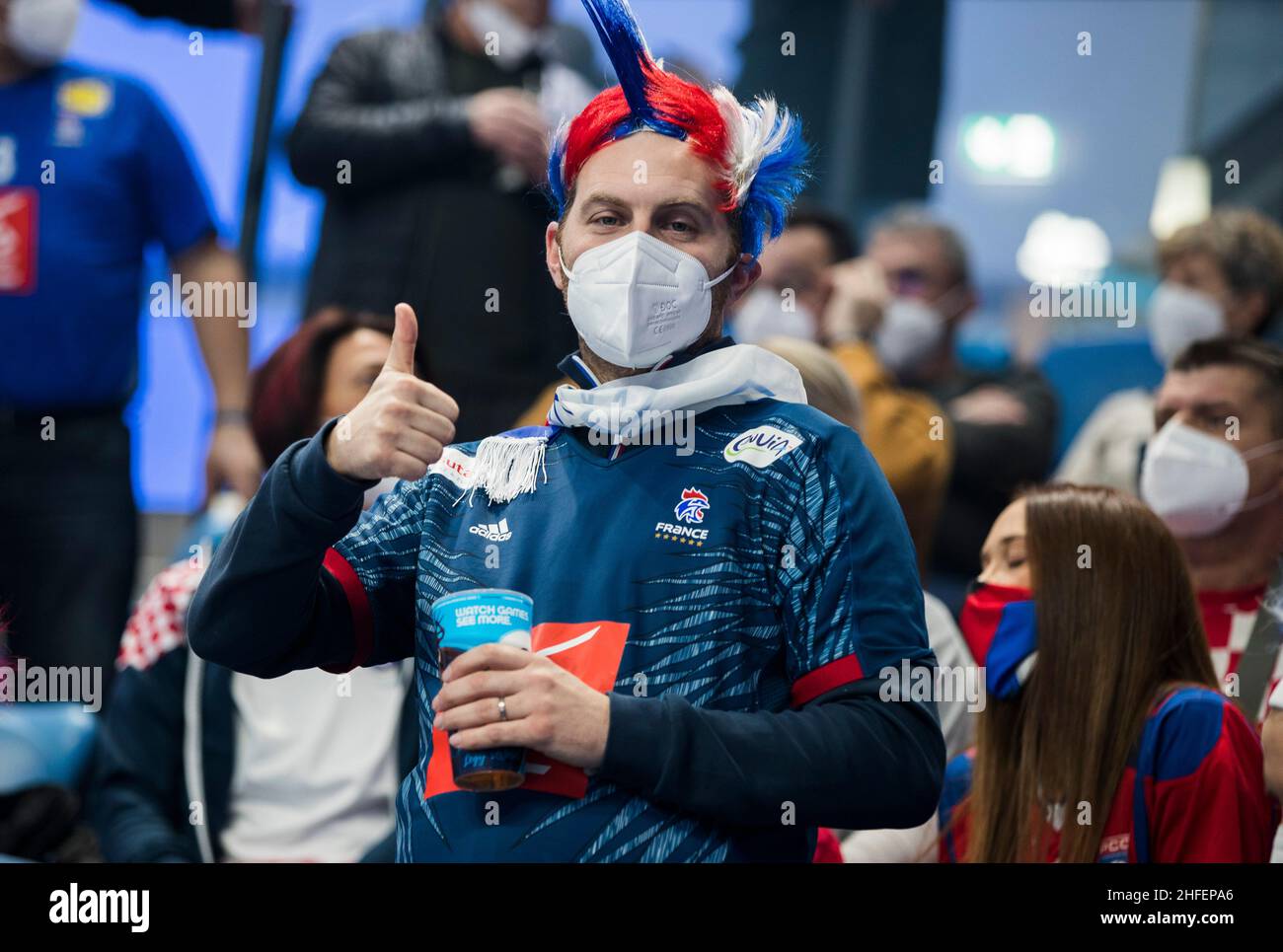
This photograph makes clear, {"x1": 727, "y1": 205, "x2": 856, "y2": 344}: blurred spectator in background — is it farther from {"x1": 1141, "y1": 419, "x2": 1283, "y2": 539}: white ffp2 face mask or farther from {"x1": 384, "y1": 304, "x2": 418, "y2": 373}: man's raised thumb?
{"x1": 384, "y1": 304, "x2": 418, "y2": 373}: man's raised thumb

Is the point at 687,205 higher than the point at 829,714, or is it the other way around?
the point at 687,205

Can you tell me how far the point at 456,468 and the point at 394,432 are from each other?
249 millimetres

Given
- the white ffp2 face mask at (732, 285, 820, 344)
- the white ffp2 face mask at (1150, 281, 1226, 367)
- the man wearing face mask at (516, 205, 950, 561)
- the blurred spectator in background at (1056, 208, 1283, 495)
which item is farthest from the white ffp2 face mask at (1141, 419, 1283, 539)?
the white ffp2 face mask at (732, 285, 820, 344)

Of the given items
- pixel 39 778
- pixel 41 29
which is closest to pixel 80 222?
pixel 41 29

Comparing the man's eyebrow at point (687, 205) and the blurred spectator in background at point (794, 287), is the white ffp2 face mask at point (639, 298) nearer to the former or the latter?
the man's eyebrow at point (687, 205)

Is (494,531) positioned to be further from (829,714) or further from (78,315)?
(78,315)

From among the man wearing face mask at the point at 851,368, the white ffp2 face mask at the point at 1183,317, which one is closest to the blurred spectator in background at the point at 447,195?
the man wearing face mask at the point at 851,368

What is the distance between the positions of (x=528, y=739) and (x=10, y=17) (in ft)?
9.76

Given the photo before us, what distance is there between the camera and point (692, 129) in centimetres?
227

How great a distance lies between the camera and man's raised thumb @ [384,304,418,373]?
2188 mm

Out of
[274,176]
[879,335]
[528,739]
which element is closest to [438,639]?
[528,739]

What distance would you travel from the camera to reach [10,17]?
413 cm

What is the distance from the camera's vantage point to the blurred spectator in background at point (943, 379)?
174 inches

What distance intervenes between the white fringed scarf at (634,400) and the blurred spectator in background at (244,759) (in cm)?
130
